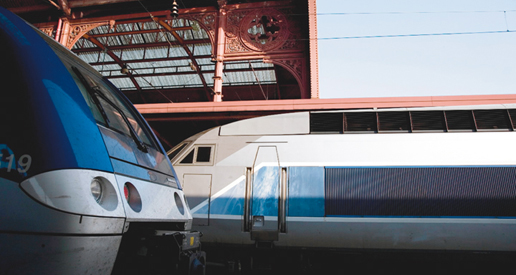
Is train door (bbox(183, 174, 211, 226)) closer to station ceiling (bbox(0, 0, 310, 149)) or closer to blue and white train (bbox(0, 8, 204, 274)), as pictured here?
station ceiling (bbox(0, 0, 310, 149))

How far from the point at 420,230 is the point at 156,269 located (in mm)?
4764

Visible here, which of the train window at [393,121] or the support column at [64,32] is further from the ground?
the support column at [64,32]

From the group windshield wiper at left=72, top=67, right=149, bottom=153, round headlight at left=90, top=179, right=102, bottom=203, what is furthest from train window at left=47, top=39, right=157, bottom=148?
round headlight at left=90, top=179, right=102, bottom=203

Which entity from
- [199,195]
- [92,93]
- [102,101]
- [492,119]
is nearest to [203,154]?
[199,195]

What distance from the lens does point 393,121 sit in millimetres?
6074

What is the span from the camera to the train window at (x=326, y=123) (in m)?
6.13

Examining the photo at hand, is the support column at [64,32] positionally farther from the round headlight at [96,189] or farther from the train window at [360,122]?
the round headlight at [96,189]

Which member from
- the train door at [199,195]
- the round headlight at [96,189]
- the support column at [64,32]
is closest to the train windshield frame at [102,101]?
the round headlight at [96,189]

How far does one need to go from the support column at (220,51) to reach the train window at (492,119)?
233 inches

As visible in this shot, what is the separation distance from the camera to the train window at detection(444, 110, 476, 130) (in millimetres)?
5840

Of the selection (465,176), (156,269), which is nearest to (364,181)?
(465,176)

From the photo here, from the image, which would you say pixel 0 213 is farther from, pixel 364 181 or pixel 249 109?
pixel 249 109

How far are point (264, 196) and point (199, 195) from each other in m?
1.22

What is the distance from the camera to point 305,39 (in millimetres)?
8734
